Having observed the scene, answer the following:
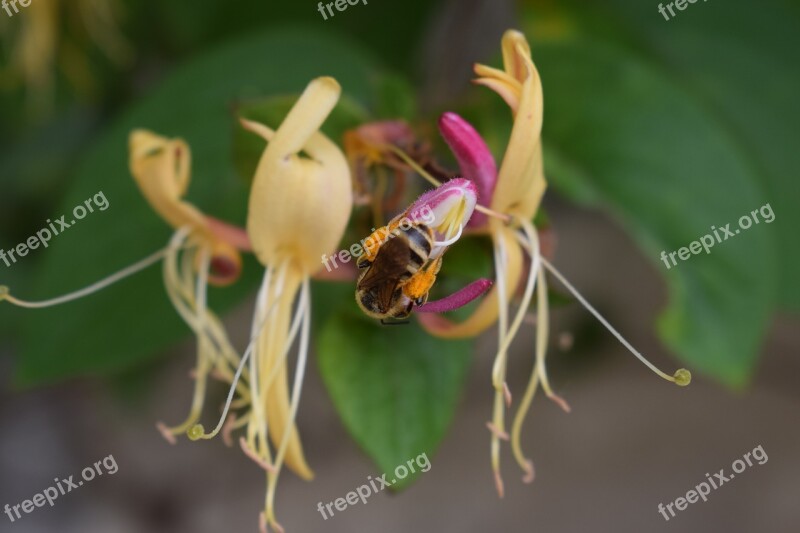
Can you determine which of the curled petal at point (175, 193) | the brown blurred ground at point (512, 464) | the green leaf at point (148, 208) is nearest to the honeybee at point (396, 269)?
the curled petal at point (175, 193)

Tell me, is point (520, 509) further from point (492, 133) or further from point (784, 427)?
point (492, 133)

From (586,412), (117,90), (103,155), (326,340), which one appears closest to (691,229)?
(326,340)

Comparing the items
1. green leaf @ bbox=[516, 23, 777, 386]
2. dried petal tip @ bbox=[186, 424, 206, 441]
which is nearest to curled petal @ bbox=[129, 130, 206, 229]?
dried petal tip @ bbox=[186, 424, 206, 441]

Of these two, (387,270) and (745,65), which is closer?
(387,270)

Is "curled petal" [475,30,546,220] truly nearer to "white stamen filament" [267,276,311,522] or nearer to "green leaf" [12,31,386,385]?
"white stamen filament" [267,276,311,522]

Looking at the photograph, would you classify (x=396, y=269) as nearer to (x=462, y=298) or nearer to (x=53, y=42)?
(x=462, y=298)
